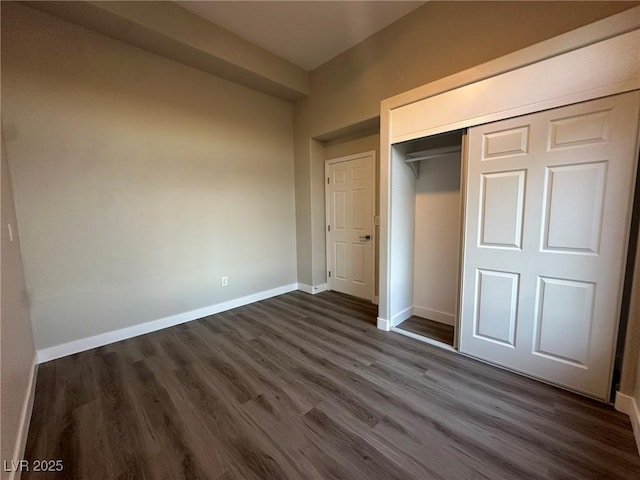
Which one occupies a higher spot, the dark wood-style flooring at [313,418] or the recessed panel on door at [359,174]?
the recessed panel on door at [359,174]

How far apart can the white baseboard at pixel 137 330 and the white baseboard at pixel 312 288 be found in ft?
2.05

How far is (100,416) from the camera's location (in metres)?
1.70

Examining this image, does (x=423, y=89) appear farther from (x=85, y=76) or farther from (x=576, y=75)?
(x=85, y=76)

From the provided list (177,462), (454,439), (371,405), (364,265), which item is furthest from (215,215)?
(454,439)

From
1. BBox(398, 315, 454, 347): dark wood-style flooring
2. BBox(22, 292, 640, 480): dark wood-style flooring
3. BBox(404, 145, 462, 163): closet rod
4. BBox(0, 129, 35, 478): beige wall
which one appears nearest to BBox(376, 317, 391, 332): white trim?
BBox(398, 315, 454, 347): dark wood-style flooring

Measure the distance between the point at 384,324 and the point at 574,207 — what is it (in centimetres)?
191

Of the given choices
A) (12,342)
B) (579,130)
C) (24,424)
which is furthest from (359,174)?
(24,424)

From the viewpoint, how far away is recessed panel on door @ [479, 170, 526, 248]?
1.96 metres

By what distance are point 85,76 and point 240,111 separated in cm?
161

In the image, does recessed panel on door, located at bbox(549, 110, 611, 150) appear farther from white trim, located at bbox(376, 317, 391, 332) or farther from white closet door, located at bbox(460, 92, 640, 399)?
white trim, located at bbox(376, 317, 391, 332)

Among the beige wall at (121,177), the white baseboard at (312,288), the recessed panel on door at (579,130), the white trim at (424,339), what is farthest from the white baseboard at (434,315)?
the beige wall at (121,177)

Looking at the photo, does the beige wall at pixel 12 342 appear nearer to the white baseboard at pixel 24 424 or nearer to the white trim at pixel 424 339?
the white baseboard at pixel 24 424

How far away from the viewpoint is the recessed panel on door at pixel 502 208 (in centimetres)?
196

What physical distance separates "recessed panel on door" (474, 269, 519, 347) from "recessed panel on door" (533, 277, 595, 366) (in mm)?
154
